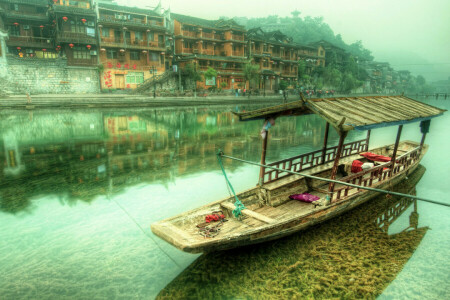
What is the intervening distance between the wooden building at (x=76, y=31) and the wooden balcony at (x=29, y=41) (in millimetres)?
1315

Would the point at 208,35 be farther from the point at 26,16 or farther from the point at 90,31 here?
the point at 26,16

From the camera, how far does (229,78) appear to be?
49.2 m

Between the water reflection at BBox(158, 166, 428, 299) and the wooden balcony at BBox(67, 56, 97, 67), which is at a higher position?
the wooden balcony at BBox(67, 56, 97, 67)

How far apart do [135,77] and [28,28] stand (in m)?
14.9

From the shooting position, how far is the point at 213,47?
49.1 metres

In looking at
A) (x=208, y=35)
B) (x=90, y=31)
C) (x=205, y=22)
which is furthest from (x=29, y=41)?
(x=205, y=22)

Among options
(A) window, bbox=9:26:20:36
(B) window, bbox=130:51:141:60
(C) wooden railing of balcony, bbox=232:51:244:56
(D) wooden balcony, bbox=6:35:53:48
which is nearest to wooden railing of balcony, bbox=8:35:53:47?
Result: (D) wooden balcony, bbox=6:35:53:48

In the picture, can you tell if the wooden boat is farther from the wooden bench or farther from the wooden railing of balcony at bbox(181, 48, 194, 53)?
the wooden railing of balcony at bbox(181, 48, 194, 53)

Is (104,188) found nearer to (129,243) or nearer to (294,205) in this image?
(129,243)

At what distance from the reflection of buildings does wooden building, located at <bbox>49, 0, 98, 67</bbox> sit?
13.4 m

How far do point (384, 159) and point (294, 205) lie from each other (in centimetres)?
551

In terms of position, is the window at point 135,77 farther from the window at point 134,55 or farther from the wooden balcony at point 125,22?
the wooden balcony at point 125,22

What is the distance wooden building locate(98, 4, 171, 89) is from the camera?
3884cm

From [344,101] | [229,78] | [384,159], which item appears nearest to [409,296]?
[344,101]
